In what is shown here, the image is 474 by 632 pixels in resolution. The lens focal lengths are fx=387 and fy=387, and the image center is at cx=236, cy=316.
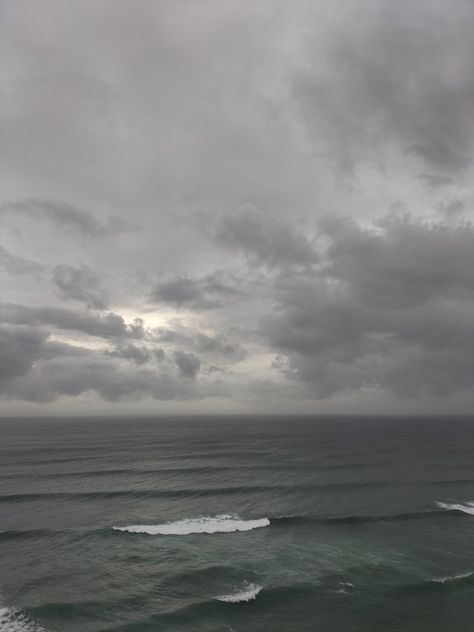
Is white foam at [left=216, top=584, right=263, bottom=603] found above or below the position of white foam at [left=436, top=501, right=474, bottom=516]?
above

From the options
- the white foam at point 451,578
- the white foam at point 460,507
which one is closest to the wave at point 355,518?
the white foam at point 460,507

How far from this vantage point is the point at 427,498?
64.7m

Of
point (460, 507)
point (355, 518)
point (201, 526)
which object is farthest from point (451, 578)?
point (201, 526)

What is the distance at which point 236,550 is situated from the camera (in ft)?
139

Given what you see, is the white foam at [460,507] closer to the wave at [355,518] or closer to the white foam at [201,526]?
the wave at [355,518]

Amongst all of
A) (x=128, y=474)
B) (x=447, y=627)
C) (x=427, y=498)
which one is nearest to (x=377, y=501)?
(x=427, y=498)

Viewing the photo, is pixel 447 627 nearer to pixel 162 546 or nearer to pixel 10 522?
pixel 162 546

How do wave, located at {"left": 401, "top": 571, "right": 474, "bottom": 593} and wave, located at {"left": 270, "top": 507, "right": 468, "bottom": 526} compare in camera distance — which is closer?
wave, located at {"left": 401, "top": 571, "right": 474, "bottom": 593}

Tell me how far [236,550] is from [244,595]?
31.5 ft

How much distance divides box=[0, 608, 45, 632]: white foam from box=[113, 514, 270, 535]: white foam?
18715 millimetres

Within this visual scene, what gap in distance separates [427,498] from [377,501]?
A: 30.8 ft

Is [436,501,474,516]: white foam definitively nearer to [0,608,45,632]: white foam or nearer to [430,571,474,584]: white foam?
[430,571,474,584]: white foam

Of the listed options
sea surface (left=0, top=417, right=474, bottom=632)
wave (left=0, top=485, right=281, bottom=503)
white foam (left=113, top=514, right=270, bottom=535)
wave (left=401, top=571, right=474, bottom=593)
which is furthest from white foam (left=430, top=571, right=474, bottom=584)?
wave (left=0, top=485, right=281, bottom=503)

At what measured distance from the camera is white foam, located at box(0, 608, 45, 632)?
2803 cm
